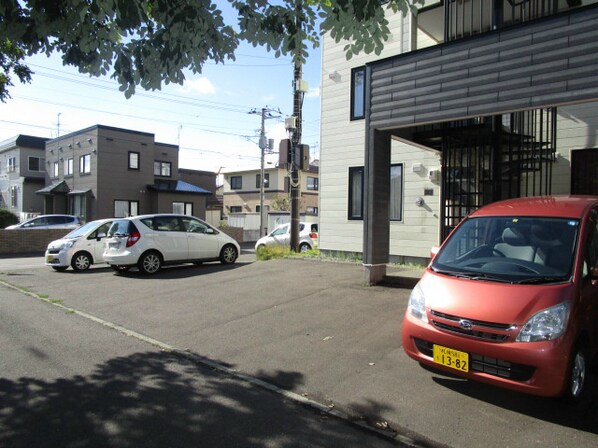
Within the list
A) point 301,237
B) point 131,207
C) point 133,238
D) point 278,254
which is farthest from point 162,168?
point 133,238

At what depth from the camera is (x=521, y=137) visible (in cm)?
838

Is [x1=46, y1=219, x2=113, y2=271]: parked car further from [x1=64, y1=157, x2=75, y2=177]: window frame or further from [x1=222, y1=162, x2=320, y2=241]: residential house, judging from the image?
[x1=222, y1=162, x2=320, y2=241]: residential house

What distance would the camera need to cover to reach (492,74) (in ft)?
21.3

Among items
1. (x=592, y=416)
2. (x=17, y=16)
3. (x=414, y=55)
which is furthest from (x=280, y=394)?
(x=414, y=55)

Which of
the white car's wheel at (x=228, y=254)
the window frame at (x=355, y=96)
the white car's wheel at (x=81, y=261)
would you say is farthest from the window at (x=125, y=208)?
the window frame at (x=355, y=96)

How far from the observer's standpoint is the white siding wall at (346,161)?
1139cm

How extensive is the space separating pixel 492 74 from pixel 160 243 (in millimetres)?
8553

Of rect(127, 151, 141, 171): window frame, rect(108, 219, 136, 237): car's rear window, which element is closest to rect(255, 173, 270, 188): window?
rect(127, 151, 141, 171): window frame

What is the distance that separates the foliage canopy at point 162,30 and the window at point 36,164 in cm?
3696

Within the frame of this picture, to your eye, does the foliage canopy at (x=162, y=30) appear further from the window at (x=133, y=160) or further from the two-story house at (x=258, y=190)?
the two-story house at (x=258, y=190)

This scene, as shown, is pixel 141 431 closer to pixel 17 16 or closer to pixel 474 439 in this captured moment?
pixel 474 439

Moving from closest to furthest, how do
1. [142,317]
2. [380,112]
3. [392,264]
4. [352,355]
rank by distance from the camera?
[352,355] < [142,317] < [380,112] < [392,264]

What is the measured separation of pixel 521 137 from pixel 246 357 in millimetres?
6704

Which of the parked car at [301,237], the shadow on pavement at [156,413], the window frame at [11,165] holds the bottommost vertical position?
the shadow on pavement at [156,413]
